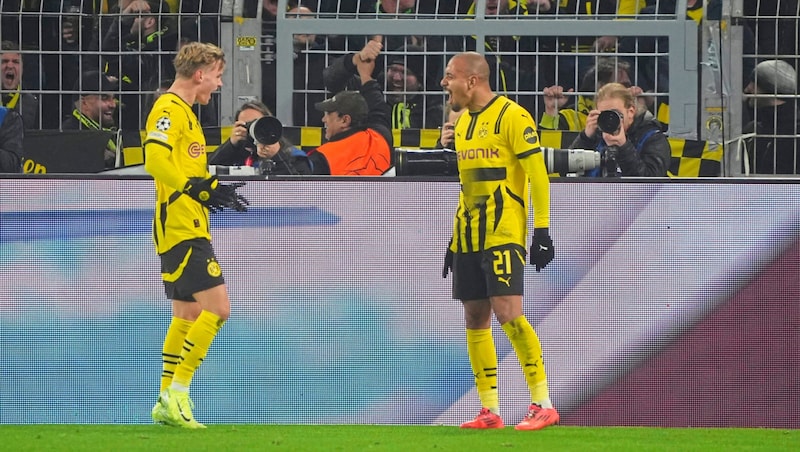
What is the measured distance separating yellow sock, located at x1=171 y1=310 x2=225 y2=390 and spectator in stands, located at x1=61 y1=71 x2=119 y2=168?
11.2 feet

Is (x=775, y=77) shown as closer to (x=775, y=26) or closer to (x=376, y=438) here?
(x=775, y=26)

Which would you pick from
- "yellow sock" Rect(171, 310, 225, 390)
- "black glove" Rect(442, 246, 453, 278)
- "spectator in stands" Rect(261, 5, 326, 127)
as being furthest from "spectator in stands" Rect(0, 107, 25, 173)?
"black glove" Rect(442, 246, 453, 278)

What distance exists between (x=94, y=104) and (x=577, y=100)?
313 centimetres

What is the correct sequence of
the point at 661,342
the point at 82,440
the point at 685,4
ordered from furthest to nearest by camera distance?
1. the point at 685,4
2. the point at 661,342
3. the point at 82,440

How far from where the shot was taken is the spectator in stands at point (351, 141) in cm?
1012

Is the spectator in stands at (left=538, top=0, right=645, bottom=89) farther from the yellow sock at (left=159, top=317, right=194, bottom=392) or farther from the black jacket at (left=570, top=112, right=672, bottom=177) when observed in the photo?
the yellow sock at (left=159, top=317, right=194, bottom=392)

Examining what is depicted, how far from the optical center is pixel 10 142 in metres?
9.96

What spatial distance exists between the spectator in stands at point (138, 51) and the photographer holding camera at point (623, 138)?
2.99m

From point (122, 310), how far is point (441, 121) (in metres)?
2.85

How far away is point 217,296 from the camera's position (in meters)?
8.12

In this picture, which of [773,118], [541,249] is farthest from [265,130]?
[773,118]

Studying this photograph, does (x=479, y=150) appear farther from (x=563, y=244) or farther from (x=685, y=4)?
(x=685, y=4)

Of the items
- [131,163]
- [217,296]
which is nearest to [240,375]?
[217,296]

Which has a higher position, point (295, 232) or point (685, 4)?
point (685, 4)
